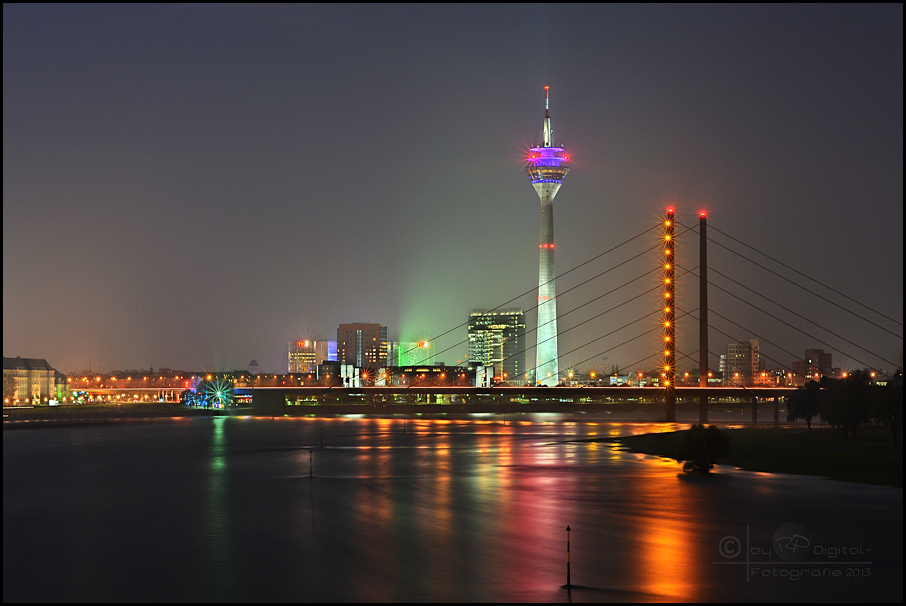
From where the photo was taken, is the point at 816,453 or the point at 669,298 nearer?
the point at 816,453

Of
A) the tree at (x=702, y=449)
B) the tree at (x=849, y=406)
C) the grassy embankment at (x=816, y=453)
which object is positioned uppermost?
the tree at (x=849, y=406)

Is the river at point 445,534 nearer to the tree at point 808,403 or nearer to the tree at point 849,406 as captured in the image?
the tree at point 849,406

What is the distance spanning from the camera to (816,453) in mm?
64875

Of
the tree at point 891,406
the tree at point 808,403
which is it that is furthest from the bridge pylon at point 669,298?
the tree at point 891,406

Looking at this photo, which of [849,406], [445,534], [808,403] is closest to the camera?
[445,534]

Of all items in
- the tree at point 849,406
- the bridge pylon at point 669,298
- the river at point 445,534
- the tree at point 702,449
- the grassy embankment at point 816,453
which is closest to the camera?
the river at point 445,534

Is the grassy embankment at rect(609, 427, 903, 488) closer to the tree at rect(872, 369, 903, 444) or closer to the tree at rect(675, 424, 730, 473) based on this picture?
the tree at rect(872, 369, 903, 444)

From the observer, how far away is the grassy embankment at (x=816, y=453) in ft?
171

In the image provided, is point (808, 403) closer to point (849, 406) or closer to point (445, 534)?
point (849, 406)

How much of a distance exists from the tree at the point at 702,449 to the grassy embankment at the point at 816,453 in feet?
5.98

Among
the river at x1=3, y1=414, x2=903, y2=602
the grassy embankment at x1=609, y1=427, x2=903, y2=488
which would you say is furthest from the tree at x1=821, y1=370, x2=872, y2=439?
the river at x1=3, y1=414, x2=903, y2=602

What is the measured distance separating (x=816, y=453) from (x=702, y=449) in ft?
43.5

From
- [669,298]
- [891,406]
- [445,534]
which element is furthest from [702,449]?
[669,298]

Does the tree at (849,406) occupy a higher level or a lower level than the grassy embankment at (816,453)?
higher
